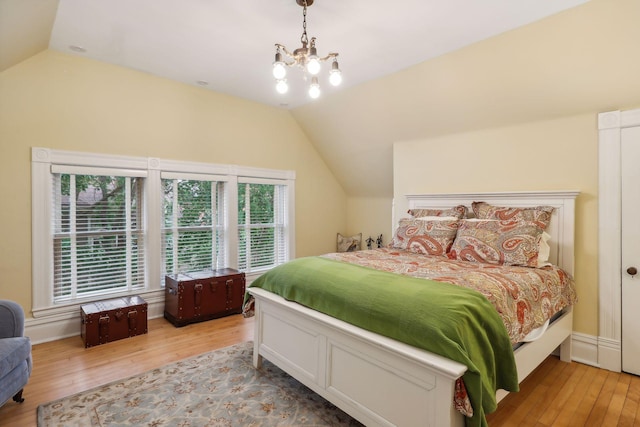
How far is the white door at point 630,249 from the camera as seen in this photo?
2.54 meters

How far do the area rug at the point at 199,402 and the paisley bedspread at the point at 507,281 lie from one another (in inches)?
40.7

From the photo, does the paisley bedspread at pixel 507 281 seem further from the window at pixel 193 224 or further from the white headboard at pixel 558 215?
the window at pixel 193 224

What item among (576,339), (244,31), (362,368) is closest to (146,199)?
(244,31)

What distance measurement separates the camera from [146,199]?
3611 millimetres

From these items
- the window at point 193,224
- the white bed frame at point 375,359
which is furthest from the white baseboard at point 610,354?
the window at point 193,224

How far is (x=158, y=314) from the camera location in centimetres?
374

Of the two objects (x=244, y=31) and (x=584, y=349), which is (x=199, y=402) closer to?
(x=244, y=31)

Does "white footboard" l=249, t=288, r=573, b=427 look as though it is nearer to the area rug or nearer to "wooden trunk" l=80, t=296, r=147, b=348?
the area rug

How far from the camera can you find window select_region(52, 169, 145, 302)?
10.4 feet

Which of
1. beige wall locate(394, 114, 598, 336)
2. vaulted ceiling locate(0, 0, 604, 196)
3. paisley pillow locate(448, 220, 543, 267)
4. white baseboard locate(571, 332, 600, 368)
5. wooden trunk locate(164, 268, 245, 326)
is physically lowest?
white baseboard locate(571, 332, 600, 368)

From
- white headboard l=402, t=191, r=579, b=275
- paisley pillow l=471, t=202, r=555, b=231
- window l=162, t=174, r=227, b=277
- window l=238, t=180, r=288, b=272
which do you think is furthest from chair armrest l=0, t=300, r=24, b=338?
white headboard l=402, t=191, r=579, b=275

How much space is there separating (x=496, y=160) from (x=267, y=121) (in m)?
2.93

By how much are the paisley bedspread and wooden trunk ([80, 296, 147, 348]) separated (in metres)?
2.02

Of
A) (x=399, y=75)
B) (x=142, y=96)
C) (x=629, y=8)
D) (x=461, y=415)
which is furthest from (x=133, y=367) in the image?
(x=629, y=8)
